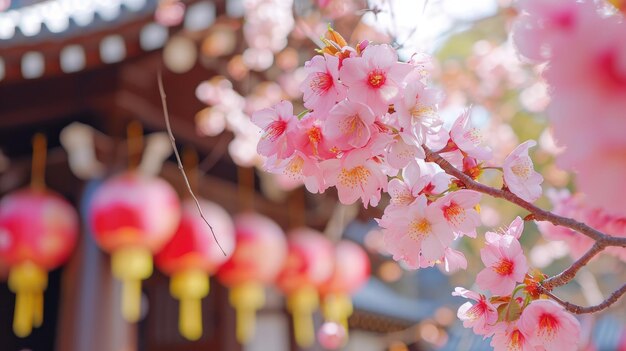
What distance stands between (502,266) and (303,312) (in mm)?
4688

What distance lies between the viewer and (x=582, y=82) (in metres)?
0.75

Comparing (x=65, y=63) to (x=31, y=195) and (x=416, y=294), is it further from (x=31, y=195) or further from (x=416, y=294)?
(x=416, y=294)

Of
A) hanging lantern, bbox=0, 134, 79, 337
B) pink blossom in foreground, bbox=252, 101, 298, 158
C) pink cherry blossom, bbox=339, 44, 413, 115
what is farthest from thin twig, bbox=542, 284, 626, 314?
hanging lantern, bbox=0, 134, 79, 337

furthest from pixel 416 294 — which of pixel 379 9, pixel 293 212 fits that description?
pixel 379 9

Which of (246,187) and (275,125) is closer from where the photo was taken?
(275,125)

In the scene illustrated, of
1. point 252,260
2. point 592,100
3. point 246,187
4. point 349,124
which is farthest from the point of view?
point 246,187

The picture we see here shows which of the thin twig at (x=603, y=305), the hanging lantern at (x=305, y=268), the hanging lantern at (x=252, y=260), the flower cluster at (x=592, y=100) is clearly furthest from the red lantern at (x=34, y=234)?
the flower cluster at (x=592, y=100)

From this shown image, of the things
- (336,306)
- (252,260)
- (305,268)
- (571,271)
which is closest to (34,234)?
(252,260)

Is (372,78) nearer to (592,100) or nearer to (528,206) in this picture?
(528,206)

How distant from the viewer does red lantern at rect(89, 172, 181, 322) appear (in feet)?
12.9

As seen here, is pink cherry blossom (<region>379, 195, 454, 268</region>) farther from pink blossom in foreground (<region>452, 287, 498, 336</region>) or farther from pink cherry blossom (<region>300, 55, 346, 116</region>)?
pink cherry blossom (<region>300, 55, 346, 116</region>)

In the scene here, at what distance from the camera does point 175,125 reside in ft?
16.7

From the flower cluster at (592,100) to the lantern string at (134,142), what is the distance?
3.95 m

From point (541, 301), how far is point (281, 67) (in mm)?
3837
